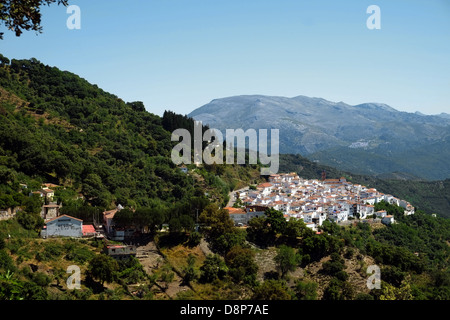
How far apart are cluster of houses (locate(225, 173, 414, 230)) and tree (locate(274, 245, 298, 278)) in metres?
8.37

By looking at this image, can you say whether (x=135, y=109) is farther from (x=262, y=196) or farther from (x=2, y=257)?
(x=2, y=257)

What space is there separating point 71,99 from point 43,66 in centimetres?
1160

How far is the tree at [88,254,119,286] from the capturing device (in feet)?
82.0

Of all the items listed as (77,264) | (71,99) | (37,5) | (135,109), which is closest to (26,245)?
(77,264)

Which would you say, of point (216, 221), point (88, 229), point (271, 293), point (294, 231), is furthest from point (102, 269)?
point (294, 231)

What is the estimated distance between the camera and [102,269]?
982 inches

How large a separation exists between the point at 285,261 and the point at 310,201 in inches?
961

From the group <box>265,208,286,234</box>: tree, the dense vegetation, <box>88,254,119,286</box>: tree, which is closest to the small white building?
the dense vegetation

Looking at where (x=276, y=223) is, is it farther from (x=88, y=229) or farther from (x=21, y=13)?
(x=21, y=13)

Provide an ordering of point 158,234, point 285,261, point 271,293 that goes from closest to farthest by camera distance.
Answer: point 271,293 < point 285,261 < point 158,234

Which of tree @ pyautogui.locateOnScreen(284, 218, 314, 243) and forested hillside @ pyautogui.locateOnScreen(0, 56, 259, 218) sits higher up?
forested hillside @ pyautogui.locateOnScreen(0, 56, 259, 218)

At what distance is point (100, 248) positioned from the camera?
→ 29469 millimetres

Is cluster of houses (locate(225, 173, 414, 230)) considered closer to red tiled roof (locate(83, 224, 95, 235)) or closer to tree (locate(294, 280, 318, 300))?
tree (locate(294, 280, 318, 300))
